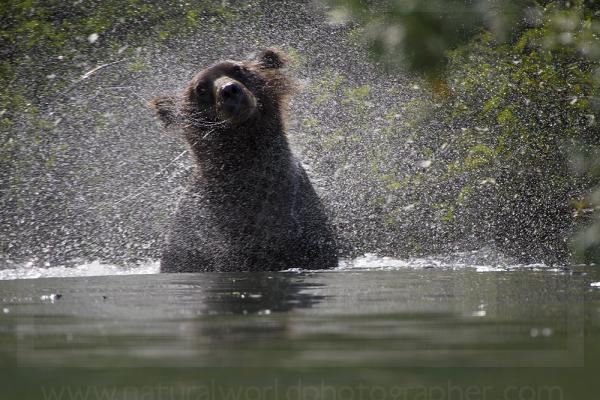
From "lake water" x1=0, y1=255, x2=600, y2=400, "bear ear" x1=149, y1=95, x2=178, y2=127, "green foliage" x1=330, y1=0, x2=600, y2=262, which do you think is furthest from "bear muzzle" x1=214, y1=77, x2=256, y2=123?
"lake water" x1=0, y1=255, x2=600, y2=400

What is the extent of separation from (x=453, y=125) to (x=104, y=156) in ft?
13.2

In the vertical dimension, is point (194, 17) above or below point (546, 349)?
above

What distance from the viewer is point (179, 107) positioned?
26.0 ft

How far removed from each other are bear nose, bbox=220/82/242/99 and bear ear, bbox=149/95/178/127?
890 millimetres

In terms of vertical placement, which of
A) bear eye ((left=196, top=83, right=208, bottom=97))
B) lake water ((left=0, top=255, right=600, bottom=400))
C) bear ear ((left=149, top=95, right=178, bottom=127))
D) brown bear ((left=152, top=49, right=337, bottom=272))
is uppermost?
bear eye ((left=196, top=83, right=208, bottom=97))

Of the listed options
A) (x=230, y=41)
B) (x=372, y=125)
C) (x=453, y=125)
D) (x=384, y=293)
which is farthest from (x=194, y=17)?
(x=384, y=293)

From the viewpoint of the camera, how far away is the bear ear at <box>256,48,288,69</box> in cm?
832

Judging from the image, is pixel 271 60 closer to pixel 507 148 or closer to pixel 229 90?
pixel 229 90

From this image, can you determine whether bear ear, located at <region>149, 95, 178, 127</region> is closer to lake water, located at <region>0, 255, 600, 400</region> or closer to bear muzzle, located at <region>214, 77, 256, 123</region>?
bear muzzle, located at <region>214, 77, 256, 123</region>

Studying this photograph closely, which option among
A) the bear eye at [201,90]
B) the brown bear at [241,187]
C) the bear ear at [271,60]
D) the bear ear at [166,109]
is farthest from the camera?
the bear ear at [271,60]

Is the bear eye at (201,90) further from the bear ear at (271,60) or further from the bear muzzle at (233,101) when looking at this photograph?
the bear ear at (271,60)

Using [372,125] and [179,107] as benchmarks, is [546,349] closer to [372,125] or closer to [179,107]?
[179,107]

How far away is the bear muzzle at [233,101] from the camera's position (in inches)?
285

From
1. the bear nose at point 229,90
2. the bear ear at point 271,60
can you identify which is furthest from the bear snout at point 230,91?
the bear ear at point 271,60
